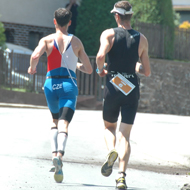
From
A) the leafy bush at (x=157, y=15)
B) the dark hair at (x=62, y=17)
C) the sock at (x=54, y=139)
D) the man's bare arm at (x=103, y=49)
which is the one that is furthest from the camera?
the leafy bush at (x=157, y=15)

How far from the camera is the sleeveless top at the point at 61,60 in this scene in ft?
18.3

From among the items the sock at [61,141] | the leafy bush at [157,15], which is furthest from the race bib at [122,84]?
the leafy bush at [157,15]

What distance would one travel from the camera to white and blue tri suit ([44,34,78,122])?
557cm

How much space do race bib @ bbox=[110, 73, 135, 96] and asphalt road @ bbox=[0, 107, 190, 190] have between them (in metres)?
1.11

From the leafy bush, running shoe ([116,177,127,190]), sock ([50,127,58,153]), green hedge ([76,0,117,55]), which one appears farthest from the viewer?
green hedge ([76,0,117,55])

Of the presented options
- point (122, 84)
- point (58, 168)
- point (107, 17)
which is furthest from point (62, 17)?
point (107, 17)

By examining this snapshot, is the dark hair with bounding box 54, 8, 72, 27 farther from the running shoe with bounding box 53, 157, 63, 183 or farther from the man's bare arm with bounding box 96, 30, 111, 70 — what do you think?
the running shoe with bounding box 53, 157, 63, 183

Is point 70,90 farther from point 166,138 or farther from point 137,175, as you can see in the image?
point 166,138

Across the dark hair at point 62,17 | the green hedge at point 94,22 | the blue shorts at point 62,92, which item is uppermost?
the dark hair at point 62,17

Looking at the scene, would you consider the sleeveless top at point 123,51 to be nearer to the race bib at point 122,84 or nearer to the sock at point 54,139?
the race bib at point 122,84

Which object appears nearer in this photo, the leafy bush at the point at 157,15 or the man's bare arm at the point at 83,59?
the man's bare arm at the point at 83,59

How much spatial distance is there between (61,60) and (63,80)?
23 cm

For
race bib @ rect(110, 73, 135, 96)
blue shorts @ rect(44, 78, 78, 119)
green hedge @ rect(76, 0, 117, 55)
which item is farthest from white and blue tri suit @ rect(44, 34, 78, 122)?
green hedge @ rect(76, 0, 117, 55)

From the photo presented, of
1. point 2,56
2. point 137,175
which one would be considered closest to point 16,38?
point 2,56
